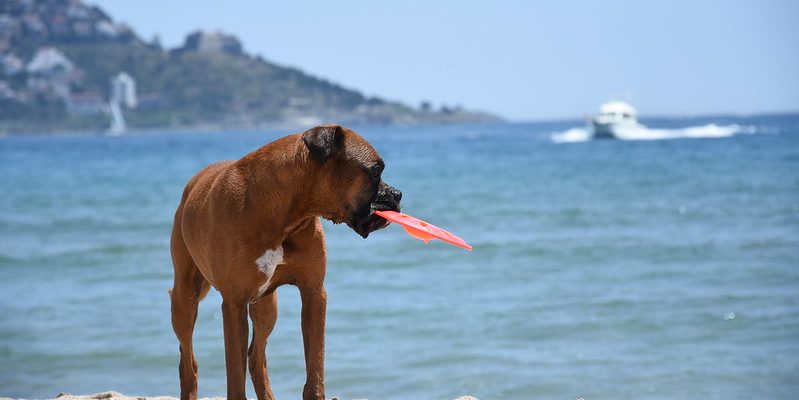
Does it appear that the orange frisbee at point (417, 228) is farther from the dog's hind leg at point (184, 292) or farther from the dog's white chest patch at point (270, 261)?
the dog's hind leg at point (184, 292)

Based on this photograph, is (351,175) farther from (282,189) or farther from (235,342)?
(235,342)

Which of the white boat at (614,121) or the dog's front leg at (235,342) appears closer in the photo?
the dog's front leg at (235,342)

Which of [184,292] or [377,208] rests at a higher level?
[377,208]

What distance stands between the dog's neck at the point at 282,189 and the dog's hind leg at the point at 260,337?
37.1 inches

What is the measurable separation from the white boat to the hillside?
90.2 metres

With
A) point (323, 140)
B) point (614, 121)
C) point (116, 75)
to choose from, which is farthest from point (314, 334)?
point (116, 75)

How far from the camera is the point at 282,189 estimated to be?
14.7 ft

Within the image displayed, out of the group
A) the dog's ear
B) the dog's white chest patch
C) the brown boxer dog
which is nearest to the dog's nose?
the brown boxer dog

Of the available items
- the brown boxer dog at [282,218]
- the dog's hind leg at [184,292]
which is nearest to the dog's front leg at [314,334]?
the brown boxer dog at [282,218]

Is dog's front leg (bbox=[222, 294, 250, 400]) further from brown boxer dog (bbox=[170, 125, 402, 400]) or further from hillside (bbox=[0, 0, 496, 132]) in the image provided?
hillside (bbox=[0, 0, 496, 132])

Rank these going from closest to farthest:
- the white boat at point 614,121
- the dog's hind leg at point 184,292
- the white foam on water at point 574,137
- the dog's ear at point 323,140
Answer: the dog's ear at point 323,140 → the dog's hind leg at point 184,292 → the white boat at point 614,121 → the white foam on water at point 574,137

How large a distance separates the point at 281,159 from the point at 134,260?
453 inches

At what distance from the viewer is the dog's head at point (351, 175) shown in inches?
168

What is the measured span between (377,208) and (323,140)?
36 cm
